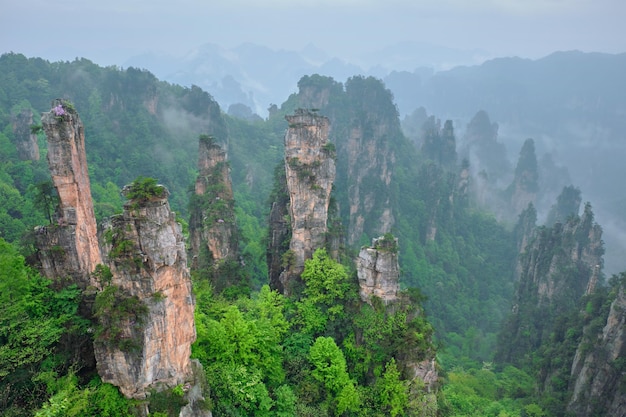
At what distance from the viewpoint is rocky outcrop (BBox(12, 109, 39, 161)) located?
41.5m

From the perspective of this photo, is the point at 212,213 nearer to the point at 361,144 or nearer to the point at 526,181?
the point at 361,144

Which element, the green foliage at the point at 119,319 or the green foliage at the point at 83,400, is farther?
the green foliage at the point at 119,319

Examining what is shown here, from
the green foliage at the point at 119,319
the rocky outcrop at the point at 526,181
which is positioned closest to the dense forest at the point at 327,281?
the green foliage at the point at 119,319

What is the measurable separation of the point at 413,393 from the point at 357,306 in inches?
Answer: 195

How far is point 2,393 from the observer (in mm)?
12930

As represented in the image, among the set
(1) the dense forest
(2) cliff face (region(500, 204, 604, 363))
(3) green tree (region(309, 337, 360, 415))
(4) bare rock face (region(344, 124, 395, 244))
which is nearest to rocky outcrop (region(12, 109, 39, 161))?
(1) the dense forest

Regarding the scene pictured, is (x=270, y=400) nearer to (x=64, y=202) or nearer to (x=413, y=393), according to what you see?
(x=413, y=393)

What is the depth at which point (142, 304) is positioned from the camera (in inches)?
567

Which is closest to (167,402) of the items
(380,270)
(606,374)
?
(380,270)

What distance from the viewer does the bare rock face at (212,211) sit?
29.4 metres

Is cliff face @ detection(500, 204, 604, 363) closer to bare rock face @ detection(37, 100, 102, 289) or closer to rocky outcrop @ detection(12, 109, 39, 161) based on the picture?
bare rock face @ detection(37, 100, 102, 289)

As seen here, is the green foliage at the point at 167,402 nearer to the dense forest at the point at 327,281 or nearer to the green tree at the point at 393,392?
the dense forest at the point at 327,281

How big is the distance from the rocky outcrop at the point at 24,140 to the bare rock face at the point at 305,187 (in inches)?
1120

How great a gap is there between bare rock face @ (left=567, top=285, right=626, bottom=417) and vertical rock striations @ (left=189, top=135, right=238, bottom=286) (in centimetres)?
2432
